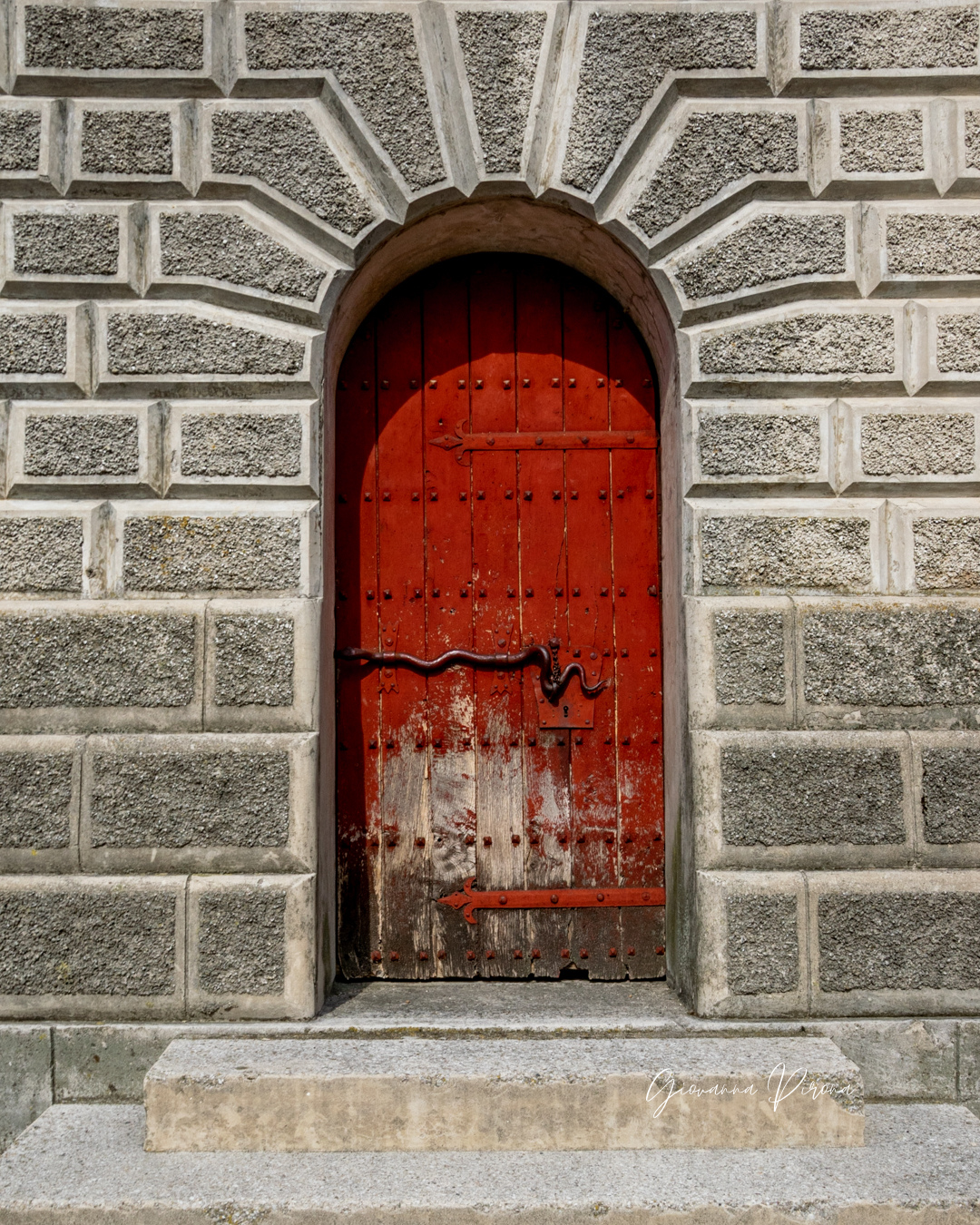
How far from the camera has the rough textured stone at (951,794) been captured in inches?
123

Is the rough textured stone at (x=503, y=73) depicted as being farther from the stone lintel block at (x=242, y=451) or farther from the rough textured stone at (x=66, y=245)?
the rough textured stone at (x=66, y=245)

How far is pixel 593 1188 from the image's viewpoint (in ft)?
8.20

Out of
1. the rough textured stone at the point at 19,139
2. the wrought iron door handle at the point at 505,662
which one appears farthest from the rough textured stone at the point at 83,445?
the wrought iron door handle at the point at 505,662

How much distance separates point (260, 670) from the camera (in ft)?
10.3

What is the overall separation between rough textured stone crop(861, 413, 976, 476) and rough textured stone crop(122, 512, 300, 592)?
78.3 inches

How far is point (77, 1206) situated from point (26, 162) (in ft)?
10.5

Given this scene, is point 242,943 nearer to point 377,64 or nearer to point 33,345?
point 33,345

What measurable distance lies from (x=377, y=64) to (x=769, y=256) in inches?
58.8

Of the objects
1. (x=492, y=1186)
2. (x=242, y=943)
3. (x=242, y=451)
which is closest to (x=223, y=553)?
(x=242, y=451)

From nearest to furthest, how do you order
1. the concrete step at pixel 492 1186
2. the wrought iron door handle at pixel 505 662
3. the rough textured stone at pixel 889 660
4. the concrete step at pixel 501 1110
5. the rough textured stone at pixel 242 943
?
the concrete step at pixel 492 1186, the concrete step at pixel 501 1110, the rough textured stone at pixel 242 943, the rough textured stone at pixel 889 660, the wrought iron door handle at pixel 505 662

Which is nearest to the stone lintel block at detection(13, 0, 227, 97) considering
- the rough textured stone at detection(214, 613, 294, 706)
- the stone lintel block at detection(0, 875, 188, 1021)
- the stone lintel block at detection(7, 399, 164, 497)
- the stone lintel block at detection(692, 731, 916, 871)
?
the stone lintel block at detection(7, 399, 164, 497)

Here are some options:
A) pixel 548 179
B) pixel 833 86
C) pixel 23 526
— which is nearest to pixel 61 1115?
pixel 23 526

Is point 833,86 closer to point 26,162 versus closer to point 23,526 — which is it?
point 26,162

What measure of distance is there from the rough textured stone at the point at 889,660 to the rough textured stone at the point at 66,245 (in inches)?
107
